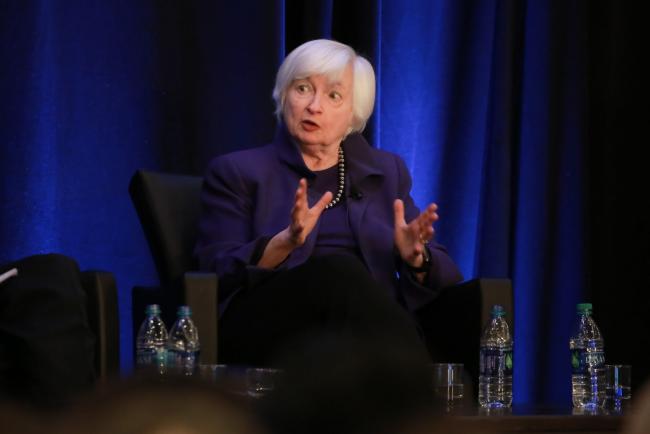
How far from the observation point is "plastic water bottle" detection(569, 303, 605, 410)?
228cm

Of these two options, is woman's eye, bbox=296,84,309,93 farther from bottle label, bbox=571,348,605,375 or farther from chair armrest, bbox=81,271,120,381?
bottle label, bbox=571,348,605,375

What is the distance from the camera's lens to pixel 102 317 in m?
1.94

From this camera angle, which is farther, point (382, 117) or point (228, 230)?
point (382, 117)

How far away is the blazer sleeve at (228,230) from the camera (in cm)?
219

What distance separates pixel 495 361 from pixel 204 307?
62 cm

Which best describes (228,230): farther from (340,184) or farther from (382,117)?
(382,117)

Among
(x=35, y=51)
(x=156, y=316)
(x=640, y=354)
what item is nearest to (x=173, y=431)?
(x=156, y=316)

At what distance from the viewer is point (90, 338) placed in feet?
5.86

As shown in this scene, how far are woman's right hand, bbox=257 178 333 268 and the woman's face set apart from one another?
32 cm

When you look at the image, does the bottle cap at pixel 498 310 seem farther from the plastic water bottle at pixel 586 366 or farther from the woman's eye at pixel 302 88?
the woman's eye at pixel 302 88

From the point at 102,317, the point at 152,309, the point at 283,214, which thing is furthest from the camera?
the point at 283,214

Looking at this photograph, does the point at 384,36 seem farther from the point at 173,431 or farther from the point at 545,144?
the point at 173,431

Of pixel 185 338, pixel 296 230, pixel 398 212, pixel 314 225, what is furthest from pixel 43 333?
pixel 398 212

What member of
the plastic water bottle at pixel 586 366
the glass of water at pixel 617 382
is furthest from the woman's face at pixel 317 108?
the glass of water at pixel 617 382
